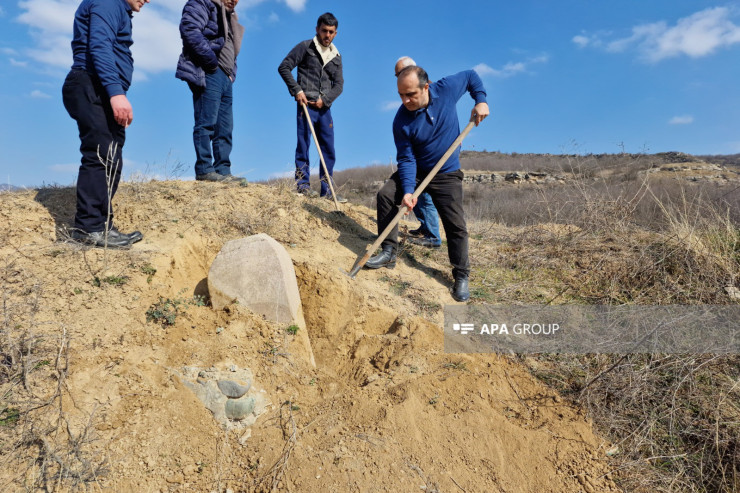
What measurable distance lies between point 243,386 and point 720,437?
3054 millimetres

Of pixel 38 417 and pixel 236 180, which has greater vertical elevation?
pixel 236 180

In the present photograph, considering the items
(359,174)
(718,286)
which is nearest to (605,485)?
(718,286)

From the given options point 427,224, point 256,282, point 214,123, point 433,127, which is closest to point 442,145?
point 433,127

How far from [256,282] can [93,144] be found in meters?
1.68

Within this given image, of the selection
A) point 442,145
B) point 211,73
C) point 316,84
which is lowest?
point 442,145

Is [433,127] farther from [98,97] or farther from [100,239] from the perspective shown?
[100,239]

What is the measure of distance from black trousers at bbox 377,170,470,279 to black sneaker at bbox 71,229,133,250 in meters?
2.37

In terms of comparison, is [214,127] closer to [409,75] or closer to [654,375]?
[409,75]

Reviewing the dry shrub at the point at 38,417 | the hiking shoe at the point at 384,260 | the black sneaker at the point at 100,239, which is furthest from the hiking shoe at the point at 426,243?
the dry shrub at the point at 38,417

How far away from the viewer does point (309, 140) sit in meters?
5.74

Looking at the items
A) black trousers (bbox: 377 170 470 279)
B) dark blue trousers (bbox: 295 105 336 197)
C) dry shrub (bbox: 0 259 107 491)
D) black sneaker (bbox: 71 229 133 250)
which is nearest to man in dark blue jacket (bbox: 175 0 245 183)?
dark blue trousers (bbox: 295 105 336 197)

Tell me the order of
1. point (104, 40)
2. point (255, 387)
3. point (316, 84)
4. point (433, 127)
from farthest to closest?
point (316, 84) < point (433, 127) < point (104, 40) < point (255, 387)

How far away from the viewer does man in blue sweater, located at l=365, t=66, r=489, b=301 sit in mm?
4090

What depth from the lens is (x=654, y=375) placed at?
3162 millimetres
